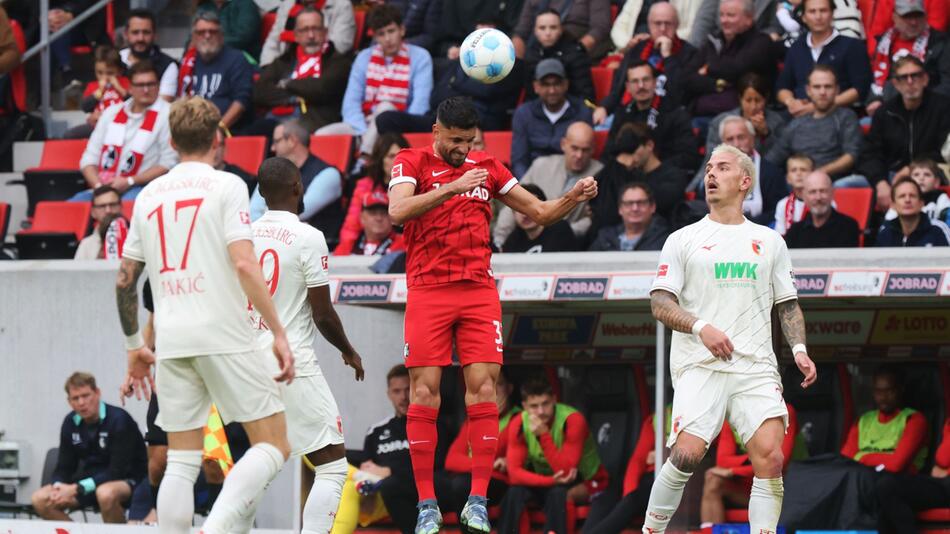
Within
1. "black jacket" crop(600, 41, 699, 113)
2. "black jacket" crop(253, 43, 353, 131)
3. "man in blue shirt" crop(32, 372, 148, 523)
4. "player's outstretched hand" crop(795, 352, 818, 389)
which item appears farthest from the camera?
"black jacket" crop(253, 43, 353, 131)

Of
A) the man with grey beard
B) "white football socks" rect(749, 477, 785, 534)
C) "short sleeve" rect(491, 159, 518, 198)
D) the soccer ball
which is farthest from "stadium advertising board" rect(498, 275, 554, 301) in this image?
the man with grey beard

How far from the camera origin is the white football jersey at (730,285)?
846 cm

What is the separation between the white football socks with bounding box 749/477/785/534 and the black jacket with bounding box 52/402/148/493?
6.36 metres

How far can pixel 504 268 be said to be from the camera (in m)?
12.4

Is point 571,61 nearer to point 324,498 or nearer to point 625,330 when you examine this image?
point 625,330

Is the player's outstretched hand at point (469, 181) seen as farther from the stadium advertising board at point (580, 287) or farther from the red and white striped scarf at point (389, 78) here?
the red and white striped scarf at point (389, 78)

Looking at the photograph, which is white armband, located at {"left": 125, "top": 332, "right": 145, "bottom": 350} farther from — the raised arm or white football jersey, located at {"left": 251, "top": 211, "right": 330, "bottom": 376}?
the raised arm

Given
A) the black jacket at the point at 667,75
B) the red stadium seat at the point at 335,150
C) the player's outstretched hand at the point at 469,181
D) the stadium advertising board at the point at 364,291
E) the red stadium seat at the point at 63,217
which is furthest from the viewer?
the red stadium seat at the point at 63,217

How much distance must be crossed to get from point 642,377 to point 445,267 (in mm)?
4465

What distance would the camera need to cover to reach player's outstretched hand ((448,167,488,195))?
27.0 ft

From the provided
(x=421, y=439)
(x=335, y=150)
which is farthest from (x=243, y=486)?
(x=335, y=150)

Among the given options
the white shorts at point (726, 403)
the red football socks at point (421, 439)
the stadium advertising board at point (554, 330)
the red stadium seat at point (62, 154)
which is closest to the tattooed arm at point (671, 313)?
the white shorts at point (726, 403)

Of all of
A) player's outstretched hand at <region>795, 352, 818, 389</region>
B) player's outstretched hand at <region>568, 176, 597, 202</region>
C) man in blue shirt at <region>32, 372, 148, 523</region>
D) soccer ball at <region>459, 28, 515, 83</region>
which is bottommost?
man in blue shirt at <region>32, 372, 148, 523</region>

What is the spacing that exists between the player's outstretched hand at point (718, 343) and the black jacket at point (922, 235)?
4281 millimetres
